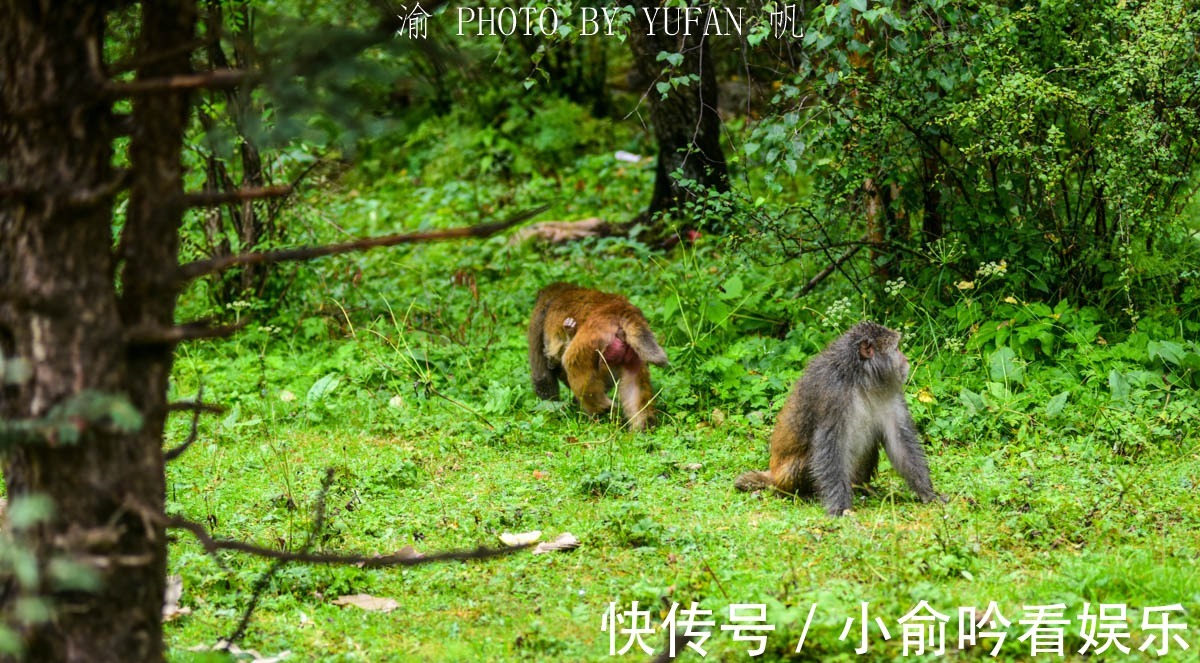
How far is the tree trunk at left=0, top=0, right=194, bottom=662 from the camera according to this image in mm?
3139

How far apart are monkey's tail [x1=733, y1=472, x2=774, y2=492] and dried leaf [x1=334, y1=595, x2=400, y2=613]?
2360mm

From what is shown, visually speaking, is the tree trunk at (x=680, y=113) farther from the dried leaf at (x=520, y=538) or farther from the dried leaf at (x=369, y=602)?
the dried leaf at (x=369, y=602)

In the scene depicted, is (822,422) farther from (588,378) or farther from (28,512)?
(28,512)

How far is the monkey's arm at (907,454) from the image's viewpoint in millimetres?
6672

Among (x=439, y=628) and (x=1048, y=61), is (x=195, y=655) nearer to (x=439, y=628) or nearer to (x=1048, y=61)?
(x=439, y=628)

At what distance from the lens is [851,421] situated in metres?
6.65

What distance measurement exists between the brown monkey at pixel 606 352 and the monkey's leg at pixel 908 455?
1.78 metres

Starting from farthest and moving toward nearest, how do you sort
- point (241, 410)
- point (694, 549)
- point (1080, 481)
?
point (241, 410), point (1080, 481), point (694, 549)

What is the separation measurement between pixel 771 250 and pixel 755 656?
523cm

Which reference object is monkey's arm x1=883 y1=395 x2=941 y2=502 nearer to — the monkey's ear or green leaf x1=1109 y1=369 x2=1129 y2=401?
the monkey's ear

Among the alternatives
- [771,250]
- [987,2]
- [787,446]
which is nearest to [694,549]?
[787,446]

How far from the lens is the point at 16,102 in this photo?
3178 mm

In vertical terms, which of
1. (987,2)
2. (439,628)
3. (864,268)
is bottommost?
(439,628)

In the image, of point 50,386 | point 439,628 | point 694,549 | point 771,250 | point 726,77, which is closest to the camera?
point 50,386
